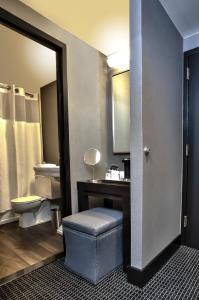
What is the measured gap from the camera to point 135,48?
1.47m

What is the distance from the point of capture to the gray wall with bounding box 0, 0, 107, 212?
6.76ft

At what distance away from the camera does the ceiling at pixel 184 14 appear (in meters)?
1.64

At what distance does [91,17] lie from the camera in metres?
1.78

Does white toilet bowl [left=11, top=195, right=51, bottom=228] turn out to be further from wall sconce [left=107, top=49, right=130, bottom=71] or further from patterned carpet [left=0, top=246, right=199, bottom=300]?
wall sconce [left=107, top=49, right=130, bottom=71]

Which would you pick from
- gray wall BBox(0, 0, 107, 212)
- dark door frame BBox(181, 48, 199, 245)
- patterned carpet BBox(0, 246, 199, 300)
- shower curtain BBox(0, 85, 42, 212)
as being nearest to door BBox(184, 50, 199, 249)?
dark door frame BBox(181, 48, 199, 245)

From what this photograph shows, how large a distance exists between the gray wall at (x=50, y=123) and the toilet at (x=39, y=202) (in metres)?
0.44

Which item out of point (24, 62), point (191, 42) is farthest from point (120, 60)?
point (24, 62)

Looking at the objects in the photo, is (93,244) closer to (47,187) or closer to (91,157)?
(91,157)

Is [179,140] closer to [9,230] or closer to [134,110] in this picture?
[134,110]

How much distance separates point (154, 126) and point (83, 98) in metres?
0.96

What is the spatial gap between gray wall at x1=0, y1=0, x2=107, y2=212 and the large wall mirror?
0.13 meters

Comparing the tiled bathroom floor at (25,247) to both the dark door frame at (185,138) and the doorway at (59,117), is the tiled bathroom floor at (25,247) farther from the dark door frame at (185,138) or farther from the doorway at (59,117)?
the dark door frame at (185,138)

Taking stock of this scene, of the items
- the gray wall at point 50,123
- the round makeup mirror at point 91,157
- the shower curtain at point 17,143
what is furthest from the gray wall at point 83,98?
the shower curtain at point 17,143

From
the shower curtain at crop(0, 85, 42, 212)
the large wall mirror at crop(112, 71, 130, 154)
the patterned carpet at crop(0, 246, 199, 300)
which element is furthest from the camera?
the shower curtain at crop(0, 85, 42, 212)
